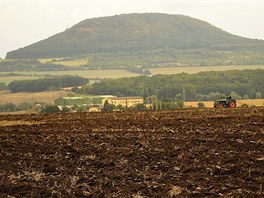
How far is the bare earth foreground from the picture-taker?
39.3 ft

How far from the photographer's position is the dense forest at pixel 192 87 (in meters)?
91.6

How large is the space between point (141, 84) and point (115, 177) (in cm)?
9692

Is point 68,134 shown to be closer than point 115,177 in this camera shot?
No

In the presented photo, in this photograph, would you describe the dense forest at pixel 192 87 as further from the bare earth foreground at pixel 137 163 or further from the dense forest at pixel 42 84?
the bare earth foreground at pixel 137 163

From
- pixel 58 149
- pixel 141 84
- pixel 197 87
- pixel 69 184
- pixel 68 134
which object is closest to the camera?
pixel 69 184

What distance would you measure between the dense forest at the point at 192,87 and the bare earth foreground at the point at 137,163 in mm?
61717

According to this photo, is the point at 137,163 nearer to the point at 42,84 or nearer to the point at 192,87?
the point at 192,87

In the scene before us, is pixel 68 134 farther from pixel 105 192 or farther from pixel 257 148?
pixel 105 192

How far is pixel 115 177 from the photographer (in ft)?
43.9

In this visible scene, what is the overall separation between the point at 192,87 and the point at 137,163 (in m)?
85.0

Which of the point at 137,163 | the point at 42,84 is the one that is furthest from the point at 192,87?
the point at 137,163

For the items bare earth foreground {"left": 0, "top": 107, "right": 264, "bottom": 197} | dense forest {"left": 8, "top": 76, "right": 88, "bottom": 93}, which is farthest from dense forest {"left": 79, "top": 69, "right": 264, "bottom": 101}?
bare earth foreground {"left": 0, "top": 107, "right": 264, "bottom": 197}

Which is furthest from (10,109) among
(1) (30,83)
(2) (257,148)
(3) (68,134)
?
(2) (257,148)

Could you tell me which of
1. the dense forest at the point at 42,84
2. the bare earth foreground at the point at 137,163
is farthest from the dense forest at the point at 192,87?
the bare earth foreground at the point at 137,163
